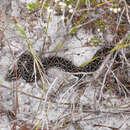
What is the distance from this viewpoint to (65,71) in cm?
236

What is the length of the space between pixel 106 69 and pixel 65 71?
0.53 m

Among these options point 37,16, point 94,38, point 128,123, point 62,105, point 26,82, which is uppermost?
point 37,16

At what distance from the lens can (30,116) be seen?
2336mm

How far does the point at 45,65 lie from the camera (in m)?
2.32

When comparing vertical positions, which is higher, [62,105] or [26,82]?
[26,82]

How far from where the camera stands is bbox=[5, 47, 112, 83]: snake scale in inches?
90.7

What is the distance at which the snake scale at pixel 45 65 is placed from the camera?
90.7 inches

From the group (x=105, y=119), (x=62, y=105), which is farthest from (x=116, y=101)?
(x=62, y=105)

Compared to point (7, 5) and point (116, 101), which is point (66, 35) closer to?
point (7, 5)

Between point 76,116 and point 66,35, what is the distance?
1.07m

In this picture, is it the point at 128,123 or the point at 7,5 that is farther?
the point at 7,5

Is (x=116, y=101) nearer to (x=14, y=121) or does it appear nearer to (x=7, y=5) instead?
(x=14, y=121)

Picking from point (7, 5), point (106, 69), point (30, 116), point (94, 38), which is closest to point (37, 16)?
point (7, 5)

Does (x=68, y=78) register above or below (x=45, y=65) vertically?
below
